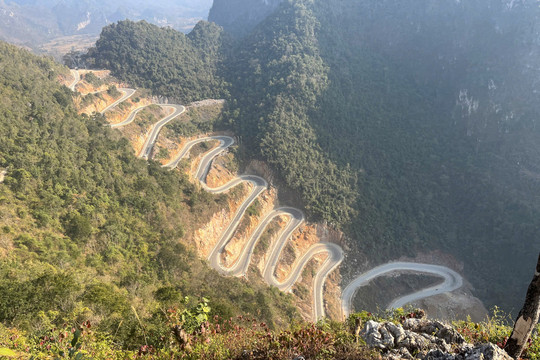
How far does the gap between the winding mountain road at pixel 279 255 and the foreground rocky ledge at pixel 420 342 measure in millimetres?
43159

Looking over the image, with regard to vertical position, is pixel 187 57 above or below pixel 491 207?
above

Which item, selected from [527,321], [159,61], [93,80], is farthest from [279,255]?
[159,61]

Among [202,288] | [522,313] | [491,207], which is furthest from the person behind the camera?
[491,207]

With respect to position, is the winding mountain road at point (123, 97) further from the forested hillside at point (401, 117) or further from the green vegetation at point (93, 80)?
the forested hillside at point (401, 117)

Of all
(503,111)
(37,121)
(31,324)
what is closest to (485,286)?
(503,111)

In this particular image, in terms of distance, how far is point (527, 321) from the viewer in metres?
11.2

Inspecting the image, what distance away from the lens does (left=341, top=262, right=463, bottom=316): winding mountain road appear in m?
61.3

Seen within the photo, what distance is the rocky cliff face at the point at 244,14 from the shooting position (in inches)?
6594

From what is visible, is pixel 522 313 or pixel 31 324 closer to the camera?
pixel 522 313

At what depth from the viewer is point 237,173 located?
71.4 meters

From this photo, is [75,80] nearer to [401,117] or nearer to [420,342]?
[420,342]

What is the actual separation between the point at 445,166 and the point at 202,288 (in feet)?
256

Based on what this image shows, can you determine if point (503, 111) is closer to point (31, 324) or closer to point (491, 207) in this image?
point (491, 207)

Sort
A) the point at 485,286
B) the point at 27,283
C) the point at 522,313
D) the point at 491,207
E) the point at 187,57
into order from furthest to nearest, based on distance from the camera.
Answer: the point at 187,57, the point at 491,207, the point at 485,286, the point at 27,283, the point at 522,313
